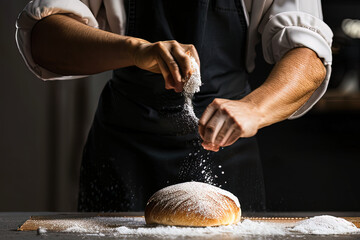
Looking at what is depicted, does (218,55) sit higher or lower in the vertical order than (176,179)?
higher

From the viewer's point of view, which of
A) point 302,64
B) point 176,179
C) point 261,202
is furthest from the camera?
point 261,202

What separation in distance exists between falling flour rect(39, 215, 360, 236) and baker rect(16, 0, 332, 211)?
9.3 inches

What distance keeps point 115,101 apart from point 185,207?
1.47ft

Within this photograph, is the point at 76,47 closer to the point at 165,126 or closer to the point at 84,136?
the point at 165,126

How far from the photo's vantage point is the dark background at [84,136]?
7.25 feet

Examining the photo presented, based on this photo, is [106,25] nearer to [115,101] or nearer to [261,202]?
[115,101]

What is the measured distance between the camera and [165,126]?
129 centimetres

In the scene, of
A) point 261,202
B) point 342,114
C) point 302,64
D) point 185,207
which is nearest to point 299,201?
point 342,114

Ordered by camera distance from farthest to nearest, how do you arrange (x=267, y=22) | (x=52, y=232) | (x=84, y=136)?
(x=84, y=136) → (x=267, y=22) → (x=52, y=232)

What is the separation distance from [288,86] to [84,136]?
158 centimetres

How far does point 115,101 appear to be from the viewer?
1.35 meters

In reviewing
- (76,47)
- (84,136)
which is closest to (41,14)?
(76,47)

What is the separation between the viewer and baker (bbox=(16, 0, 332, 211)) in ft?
3.88

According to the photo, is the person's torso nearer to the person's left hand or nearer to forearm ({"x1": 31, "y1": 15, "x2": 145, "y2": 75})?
forearm ({"x1": 31, "y1": 15, "x2": 145, "y2": 75})
